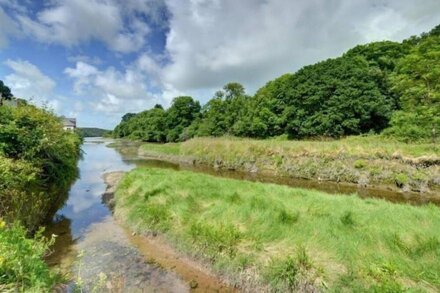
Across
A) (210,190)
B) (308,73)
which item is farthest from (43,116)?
(308,73)

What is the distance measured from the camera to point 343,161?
19266 mm

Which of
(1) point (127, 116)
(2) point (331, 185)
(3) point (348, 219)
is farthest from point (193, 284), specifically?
(1) point (127, 116)

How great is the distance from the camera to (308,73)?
3634 centimetres

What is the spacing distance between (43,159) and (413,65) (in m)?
25.9

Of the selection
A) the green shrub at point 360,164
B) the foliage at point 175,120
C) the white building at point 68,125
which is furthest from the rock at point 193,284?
the foliage at point 175,120

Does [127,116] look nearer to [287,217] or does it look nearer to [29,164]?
[29,164]

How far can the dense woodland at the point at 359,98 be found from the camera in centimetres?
2125

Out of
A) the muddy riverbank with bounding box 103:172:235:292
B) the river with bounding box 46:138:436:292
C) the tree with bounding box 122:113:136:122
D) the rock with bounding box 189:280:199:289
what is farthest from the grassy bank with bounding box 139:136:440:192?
the tree with bounding box 122:113:136:122

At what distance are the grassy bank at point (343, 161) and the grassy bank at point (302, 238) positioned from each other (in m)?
8.70

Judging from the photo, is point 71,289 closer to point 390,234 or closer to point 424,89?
point 390,234

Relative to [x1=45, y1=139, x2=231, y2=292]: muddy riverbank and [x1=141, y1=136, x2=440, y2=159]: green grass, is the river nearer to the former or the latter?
[x1=45, y1=139, x2=231, y2=292]: muddy riverbank

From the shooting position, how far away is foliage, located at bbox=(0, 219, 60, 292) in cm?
342

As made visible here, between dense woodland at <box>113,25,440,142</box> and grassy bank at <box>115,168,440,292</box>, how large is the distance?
54.8 feet

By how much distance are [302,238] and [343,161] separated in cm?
1507
